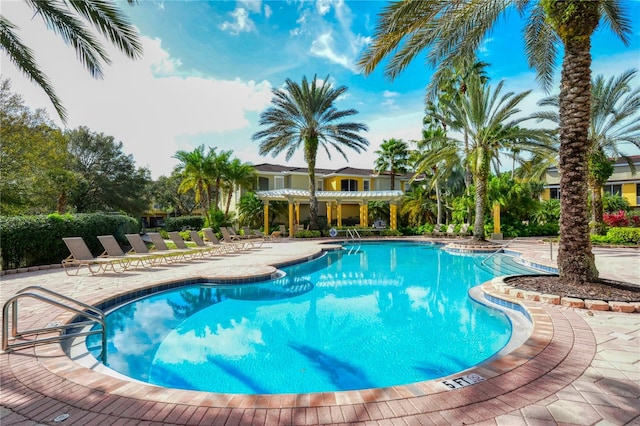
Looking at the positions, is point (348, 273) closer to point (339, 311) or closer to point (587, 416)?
point (339, 311)

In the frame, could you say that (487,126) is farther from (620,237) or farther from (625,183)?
(625,183)

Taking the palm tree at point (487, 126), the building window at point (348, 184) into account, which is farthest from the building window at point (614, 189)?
the building window at point (348, 184)

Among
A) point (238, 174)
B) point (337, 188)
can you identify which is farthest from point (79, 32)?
point (337, 188)

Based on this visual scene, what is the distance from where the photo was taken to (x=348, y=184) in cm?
3575

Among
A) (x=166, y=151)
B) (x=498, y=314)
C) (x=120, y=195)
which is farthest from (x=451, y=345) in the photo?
(x=120, y=195)

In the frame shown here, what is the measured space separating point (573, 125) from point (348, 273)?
8.42 metres

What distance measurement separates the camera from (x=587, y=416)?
2801 millimetres

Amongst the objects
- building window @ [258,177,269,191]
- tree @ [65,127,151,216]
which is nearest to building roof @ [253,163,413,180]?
building window @ [258,177,269,191]

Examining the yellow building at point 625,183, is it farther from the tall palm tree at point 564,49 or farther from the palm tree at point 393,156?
the tall palm tree at point 564,49

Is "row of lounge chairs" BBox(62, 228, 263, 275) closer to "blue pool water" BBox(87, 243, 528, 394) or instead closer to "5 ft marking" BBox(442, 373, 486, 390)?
"blue pool water" BBox(87, 243, 528, 394)

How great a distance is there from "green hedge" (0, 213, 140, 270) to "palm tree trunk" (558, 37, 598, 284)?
1590 centimetres

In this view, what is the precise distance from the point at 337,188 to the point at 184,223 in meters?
16.7

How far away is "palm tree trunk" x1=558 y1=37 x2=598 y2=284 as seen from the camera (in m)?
7.13

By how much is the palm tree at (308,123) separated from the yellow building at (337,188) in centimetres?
523
